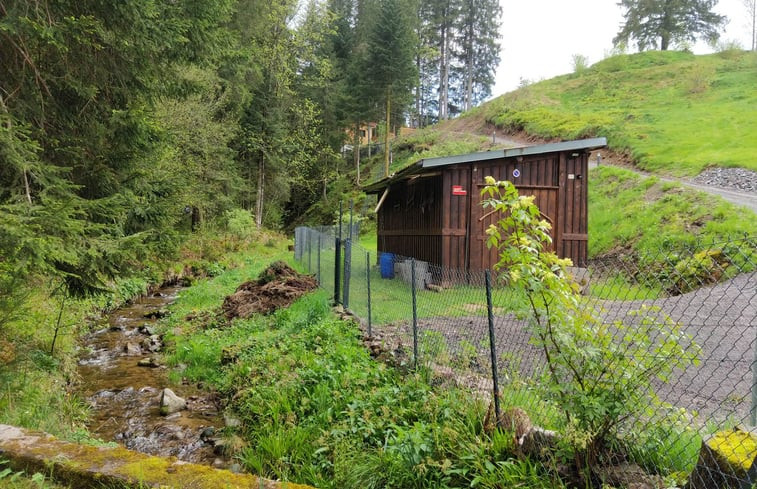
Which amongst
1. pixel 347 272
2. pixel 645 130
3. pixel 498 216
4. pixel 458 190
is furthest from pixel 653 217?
pixel 645 130

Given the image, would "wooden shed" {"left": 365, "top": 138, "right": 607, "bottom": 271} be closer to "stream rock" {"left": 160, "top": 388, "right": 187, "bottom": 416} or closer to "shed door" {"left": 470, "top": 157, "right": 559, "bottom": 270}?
"shed door" {"left": 470, "top": 157, "right": 559, "bottom": 270}

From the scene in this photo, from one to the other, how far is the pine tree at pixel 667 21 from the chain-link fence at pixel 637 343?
4433 centimetres

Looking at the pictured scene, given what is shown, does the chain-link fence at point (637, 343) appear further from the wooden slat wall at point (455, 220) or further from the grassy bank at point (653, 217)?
the grassy bank at point (653, 217)

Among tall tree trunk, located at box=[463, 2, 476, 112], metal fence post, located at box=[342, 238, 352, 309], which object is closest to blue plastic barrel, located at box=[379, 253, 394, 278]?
metal fence post, located at box=[342, 238, 352, 309]

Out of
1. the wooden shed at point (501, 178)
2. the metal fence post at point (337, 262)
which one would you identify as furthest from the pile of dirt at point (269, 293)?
the wooden shed at point (501, 178)

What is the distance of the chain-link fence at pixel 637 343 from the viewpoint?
243cm

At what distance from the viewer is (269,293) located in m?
10.3

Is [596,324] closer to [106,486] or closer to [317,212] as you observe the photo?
[106,486]

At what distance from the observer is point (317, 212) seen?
3484 centimetres

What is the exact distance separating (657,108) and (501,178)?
2454cm

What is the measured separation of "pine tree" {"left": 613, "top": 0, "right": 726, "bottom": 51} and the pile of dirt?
47.4 meters

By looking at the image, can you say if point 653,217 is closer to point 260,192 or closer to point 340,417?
point 340,417

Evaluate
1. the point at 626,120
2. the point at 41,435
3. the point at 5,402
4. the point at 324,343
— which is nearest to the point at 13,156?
the point at 5,402

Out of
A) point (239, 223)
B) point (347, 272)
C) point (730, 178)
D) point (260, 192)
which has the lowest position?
point (347, 272)
